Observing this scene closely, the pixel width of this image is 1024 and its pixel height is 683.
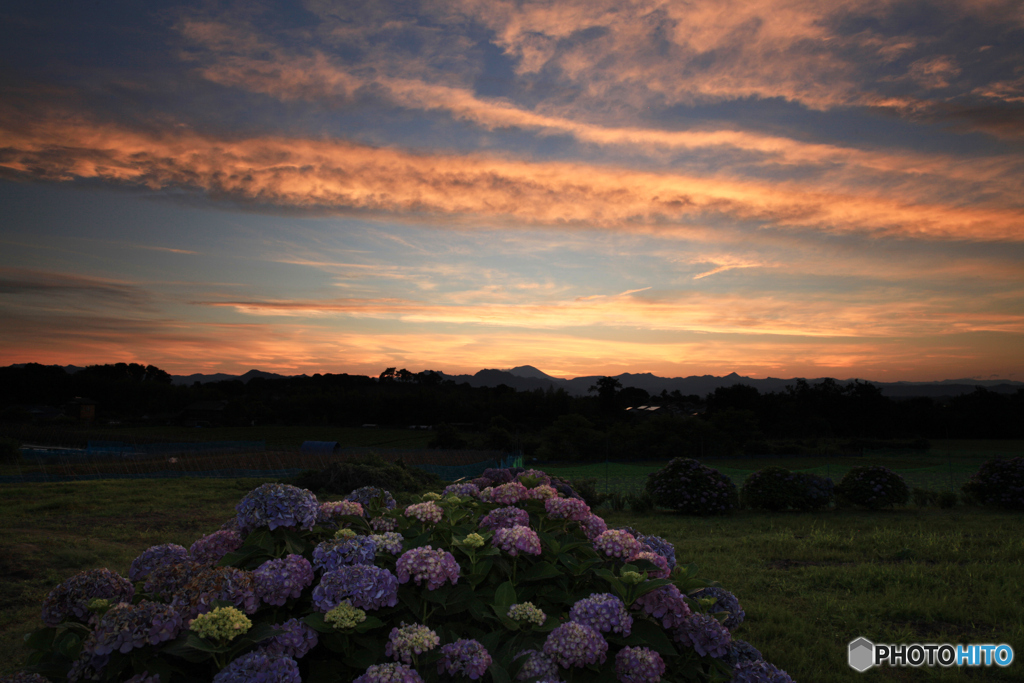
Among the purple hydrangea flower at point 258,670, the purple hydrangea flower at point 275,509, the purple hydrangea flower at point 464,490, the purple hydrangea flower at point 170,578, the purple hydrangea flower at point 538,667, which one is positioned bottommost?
the purple hydrangea flower at point 538,667

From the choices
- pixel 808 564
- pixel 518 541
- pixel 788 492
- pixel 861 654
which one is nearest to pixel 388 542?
pixel 518 541

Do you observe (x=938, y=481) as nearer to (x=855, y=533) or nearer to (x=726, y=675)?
(x=855, y=533)

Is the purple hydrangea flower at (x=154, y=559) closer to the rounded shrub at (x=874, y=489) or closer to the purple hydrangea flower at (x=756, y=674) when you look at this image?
the purple hydrangea flower at (x=756, y=674)

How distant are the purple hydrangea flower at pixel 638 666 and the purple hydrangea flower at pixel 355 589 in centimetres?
94

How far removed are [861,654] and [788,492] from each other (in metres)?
10.1

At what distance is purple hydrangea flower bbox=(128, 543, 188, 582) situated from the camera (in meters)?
2.54

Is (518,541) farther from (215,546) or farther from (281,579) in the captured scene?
(215,546)

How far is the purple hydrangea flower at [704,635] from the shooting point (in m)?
2.42

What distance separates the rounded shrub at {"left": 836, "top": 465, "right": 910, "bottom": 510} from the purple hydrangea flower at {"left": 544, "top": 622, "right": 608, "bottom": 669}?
15.4 meters

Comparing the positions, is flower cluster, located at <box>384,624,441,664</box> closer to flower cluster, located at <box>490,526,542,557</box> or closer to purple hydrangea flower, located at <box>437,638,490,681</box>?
purple hydrangea flower, located at <box>437,638,490,681</box>

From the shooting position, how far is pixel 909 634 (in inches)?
224

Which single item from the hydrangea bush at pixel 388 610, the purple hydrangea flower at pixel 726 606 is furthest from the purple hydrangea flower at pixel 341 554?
the purple hydrangea flower at pixel 726 606

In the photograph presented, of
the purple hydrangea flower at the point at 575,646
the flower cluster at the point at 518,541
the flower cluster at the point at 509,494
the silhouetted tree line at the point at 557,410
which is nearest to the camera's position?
the purple hydrangea flower at the point at 575,646

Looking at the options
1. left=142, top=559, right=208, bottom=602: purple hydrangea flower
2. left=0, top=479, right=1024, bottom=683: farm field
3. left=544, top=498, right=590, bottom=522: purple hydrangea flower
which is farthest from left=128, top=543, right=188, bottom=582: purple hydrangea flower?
left=0, top=479, right=1024, bottom=683: farm field
